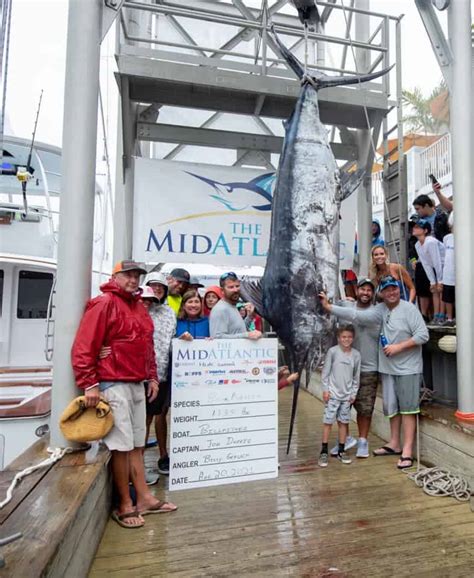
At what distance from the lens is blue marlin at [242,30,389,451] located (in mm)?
2680

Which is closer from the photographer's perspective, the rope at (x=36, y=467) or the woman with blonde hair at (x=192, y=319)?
the rope at (x=36, y=467)

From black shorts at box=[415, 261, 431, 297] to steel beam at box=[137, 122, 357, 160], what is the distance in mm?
1390

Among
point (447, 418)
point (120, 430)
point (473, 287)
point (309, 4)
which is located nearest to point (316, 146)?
point (309, 4)

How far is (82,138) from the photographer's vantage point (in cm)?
230

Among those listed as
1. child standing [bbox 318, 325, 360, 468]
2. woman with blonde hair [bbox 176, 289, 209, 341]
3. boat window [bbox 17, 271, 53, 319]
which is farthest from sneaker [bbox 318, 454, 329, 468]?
boat window [bbox 17, 271, 53, 319]

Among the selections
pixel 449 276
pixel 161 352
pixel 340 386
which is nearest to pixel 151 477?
pixel 161 352

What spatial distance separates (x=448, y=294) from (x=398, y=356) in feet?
3.05

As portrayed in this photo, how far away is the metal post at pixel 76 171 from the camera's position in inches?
89.4

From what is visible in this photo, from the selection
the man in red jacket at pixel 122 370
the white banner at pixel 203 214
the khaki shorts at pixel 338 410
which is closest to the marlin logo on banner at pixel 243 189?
the white banner at pixel 203 214

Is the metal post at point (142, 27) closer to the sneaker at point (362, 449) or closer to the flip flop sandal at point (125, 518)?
the flip flop sandal at point (125, 518)

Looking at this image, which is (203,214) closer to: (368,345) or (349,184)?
(349,184)

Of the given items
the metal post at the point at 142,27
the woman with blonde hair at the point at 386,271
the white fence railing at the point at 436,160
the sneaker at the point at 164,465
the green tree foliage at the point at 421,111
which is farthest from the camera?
the green tree foliage at the point at 421,111

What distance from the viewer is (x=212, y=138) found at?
4078mm

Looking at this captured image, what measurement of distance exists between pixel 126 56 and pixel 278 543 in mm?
3482
